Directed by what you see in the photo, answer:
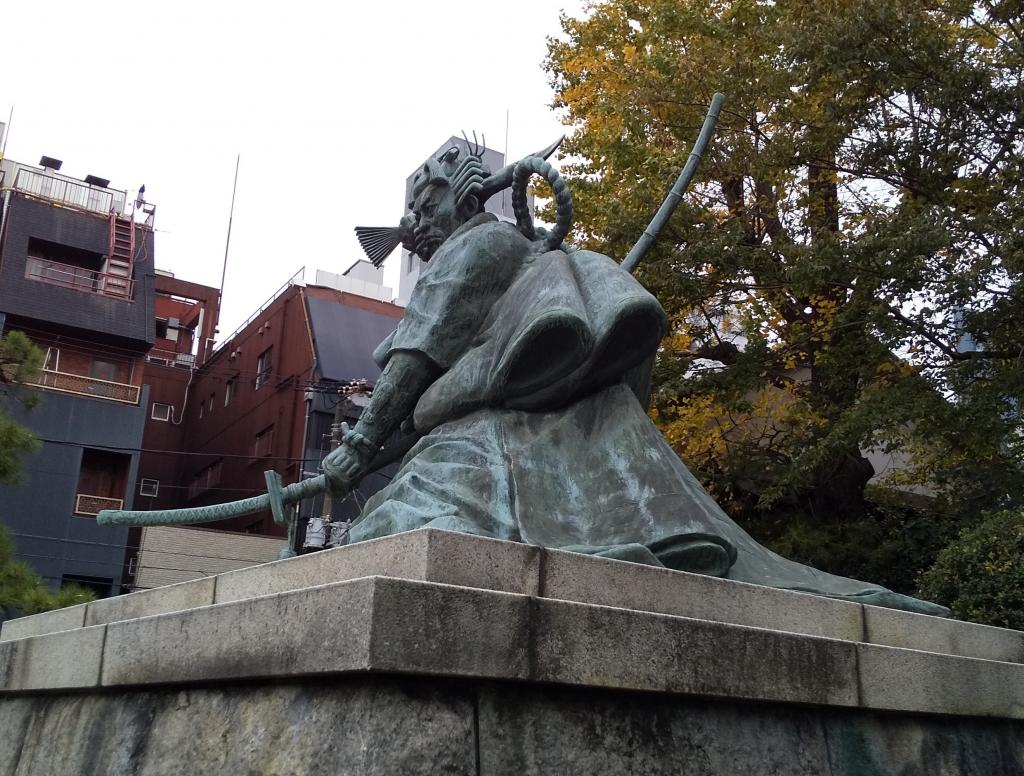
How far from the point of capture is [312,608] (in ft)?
9.84

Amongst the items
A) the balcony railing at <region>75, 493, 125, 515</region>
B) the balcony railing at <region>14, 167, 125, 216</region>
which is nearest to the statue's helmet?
the balcony railing at <region>75, 493, 125, 515</region>

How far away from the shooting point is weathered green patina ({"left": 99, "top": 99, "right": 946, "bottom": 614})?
4.24 metres

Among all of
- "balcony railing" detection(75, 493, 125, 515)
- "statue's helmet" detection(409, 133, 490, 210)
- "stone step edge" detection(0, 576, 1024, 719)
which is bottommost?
"stone step edge" detection(0, 576, 1024, 719)

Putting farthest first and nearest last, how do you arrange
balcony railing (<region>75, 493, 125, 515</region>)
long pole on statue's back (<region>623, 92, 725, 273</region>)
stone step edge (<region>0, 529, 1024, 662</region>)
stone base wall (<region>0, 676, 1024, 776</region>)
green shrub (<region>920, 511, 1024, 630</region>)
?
balcony railing (<region>75, 493, 125, 515</region>), green shrub (<region>920, 511, 1024, 630</region>), long pole on statue's back (<region>623, 92, 725, 273</region>), stone step edge (<region>0, 529, 1024, 662</region>), stone base wall (<region>0, 676, 1024, 776</region>)

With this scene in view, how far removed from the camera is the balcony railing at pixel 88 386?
24.4m

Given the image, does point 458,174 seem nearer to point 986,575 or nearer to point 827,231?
point 986,575

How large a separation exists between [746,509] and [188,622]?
1344 centimetres

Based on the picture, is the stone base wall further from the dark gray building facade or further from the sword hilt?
the dark gray building facade

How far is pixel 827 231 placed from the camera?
1334 centimetres

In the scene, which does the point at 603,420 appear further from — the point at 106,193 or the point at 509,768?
the point at 106,193

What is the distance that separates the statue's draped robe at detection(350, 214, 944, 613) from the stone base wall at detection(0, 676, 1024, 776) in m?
0.69

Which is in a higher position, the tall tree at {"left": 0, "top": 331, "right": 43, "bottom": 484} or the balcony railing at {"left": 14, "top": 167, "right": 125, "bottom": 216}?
the balcony railing at {"left": 14, "top": 167, "right": 125, "bottom": 216}

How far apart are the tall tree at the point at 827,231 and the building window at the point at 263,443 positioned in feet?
45.8

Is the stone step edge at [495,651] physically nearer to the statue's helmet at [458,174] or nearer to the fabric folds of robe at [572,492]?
the fabric folds of robe at [572,492]
